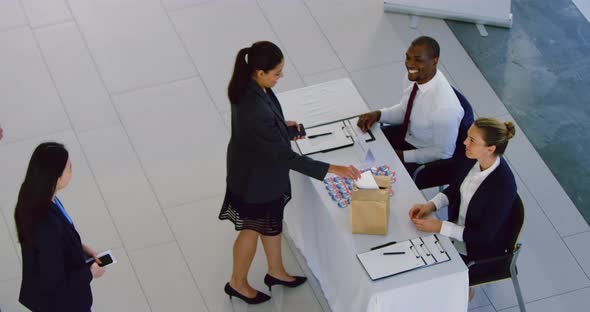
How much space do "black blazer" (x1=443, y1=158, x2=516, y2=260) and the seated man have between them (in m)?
0.36

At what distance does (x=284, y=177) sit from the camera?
13.7 feet

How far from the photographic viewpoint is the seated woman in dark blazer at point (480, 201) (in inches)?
153

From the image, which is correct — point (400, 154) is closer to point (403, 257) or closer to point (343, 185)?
point (343, 185)

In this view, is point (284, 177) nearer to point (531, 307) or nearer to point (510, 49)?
point (531, 307)

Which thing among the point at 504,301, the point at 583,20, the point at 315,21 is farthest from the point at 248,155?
the point at 583,20

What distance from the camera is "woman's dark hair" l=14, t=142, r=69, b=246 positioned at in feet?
10.9

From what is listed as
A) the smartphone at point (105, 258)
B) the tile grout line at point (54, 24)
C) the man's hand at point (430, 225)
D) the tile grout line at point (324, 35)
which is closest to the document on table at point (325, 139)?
the man's hand at point (430, 225)

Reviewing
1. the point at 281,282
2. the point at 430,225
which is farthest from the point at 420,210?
the point at 281,282

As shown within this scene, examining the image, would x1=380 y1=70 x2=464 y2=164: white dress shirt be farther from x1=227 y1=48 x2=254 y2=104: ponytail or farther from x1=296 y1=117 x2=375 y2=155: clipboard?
x1=227 y1=48 x2=254 y2=104: ponytail

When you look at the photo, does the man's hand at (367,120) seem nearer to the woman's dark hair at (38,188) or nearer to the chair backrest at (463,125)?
the chair backrest at (463,125)

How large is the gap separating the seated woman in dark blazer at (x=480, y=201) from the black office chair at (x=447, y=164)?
323mm

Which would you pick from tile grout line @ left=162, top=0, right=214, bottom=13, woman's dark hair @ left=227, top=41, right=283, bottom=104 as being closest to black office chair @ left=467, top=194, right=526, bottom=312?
woman's dark hair @ left=227, top=41, right=283, bottom=104

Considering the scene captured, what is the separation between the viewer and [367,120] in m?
4.61

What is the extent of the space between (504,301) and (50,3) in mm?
4158
